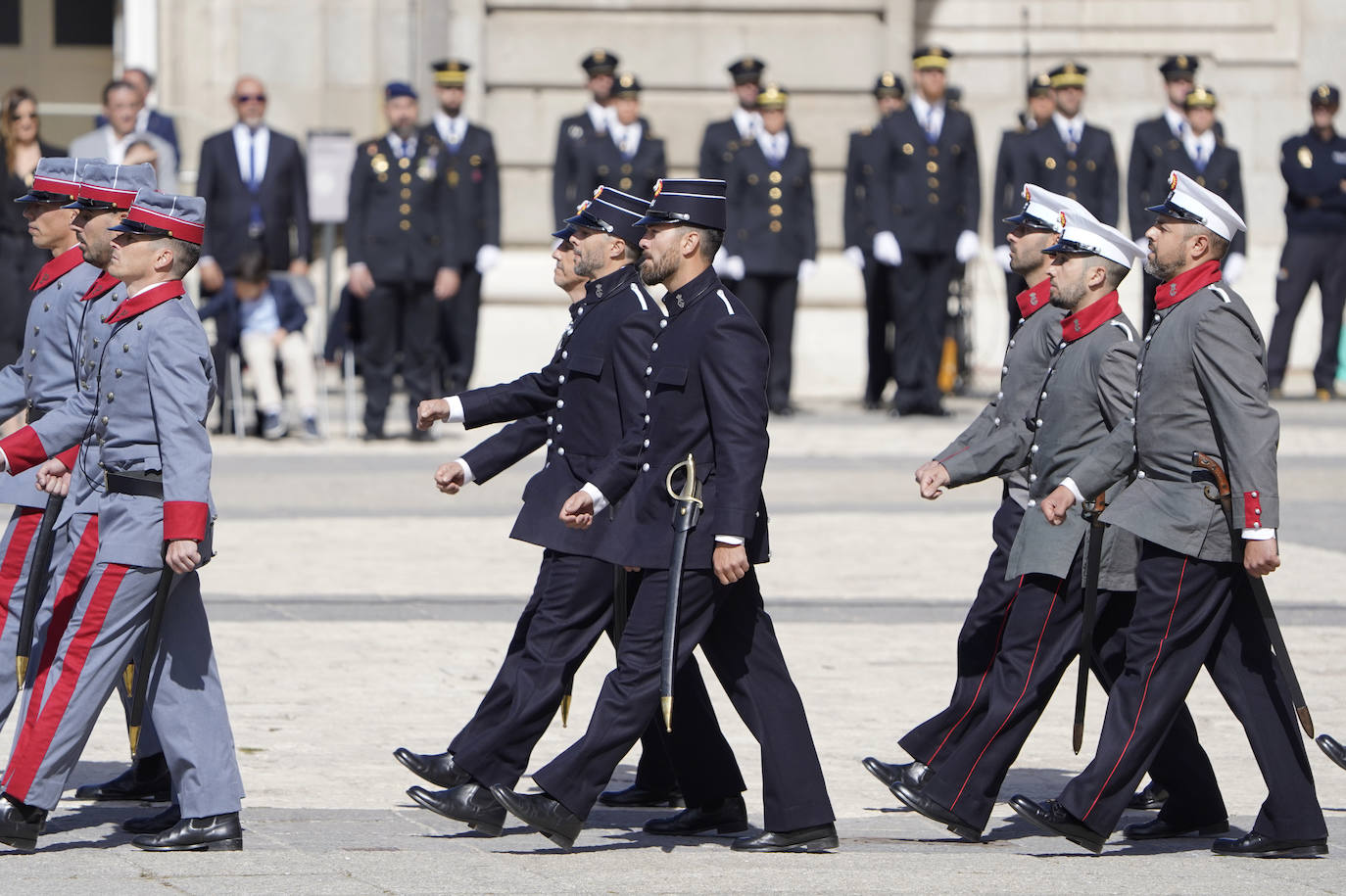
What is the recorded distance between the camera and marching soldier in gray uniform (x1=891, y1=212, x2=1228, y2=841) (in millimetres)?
6449

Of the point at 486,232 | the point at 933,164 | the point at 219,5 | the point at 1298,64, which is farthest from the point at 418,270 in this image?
the point at 1298,64

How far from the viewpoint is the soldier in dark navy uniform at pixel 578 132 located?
54.4 ft

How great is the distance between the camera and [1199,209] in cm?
646

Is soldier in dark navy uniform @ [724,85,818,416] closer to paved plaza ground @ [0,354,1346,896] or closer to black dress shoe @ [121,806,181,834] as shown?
paved plaza ground @ [0,354,1346,896]

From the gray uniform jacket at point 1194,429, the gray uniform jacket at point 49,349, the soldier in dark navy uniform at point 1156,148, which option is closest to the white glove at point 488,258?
the soldier in dark navy uniform at point 1156,148

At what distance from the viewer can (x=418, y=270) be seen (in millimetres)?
15531

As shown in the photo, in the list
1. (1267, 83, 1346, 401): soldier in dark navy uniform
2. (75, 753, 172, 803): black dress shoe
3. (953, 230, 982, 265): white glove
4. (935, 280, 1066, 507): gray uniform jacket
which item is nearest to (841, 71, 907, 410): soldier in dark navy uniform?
(953, 230, 982, 265): white glove

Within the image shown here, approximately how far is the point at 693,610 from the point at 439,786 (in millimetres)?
845

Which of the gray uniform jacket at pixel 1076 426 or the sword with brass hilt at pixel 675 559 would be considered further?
the gray uniform jacket at pixel 1076 426

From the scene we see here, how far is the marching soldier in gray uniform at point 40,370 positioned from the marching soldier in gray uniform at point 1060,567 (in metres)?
2.29

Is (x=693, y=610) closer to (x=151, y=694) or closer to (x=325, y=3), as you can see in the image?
(x=151, y=694)

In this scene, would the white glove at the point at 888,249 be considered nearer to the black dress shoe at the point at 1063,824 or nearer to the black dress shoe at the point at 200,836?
the black dress shoe at the point at 1063,824

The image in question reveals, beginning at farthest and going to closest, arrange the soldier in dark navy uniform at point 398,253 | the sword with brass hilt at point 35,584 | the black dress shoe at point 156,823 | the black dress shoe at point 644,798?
the soldier in dark navy uniform at point 398,253, the black dress shoe at point 644,798, the sword with brass hilt at point 35,584, the black dress shoe at point 156,823

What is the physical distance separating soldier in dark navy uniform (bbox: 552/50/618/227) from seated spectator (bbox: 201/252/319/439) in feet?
7.01
